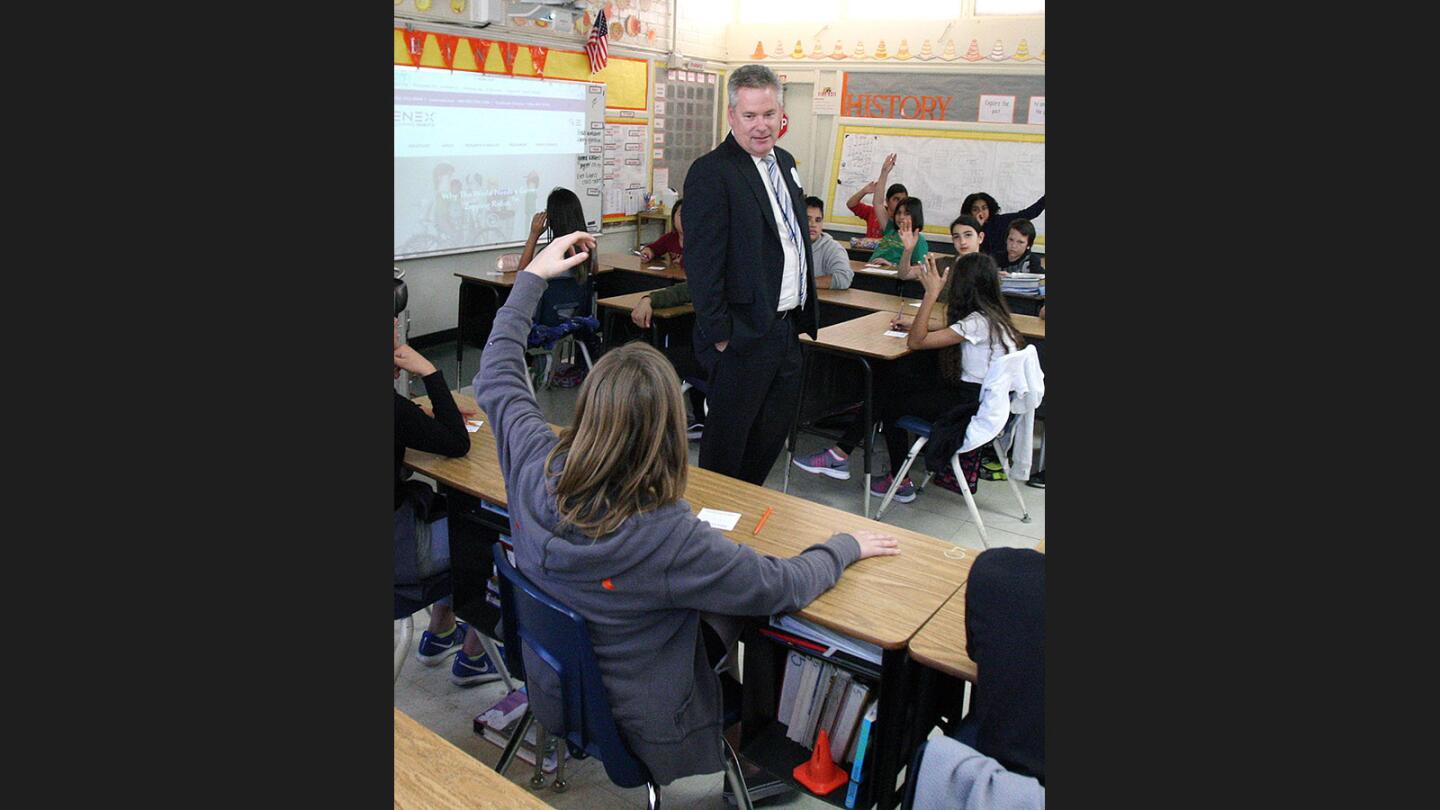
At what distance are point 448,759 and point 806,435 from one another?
429cm

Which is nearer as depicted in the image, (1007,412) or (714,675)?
(714,675)

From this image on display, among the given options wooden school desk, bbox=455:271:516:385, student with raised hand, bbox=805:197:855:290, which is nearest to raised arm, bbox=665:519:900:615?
student with raised hand, bbox=805:197:855:290

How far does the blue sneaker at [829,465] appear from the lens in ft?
16.1

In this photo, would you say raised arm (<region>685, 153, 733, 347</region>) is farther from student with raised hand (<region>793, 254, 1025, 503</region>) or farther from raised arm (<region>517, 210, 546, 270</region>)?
raised arm (<region>517, 210, 546, 270</region>)

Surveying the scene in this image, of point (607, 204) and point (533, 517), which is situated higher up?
point (607, 204)

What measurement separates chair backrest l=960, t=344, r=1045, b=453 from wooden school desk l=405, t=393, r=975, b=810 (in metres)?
1.57

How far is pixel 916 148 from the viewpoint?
29.2ft

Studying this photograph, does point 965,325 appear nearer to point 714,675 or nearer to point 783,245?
point 783,245

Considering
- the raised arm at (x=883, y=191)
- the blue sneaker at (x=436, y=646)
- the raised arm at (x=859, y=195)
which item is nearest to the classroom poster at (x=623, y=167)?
the raised arm at (x=859, y=195)

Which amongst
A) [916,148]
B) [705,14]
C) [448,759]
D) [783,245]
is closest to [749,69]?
[783,245]

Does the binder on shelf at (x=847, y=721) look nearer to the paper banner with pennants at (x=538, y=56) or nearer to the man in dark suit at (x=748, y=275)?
the man in dark suit at (x=748, y=275)

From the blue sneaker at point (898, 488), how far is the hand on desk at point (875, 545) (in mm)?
2373

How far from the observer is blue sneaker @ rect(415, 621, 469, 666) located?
305 cm

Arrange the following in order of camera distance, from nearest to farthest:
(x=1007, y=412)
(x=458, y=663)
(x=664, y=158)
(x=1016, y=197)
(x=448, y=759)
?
(x=448, y=759) → (x=458, y=663) → (x=1007, y=412) → (x=1016, y=197) → (x=664, y=158)
